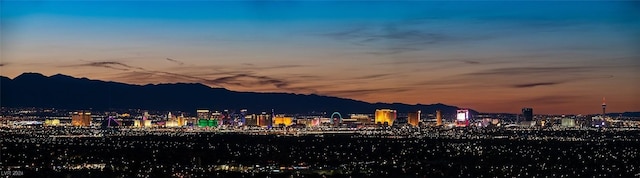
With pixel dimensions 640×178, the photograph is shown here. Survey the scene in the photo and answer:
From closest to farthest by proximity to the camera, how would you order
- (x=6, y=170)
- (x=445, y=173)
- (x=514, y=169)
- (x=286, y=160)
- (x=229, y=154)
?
(x=6, y=170), (x=445, y=173), (x=514, y=169), (x=286, y=160), (x=229, y=154)

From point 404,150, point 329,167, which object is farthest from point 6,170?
point 404,150

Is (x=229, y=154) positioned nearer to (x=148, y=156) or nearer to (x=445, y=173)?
(x=148, y=156)

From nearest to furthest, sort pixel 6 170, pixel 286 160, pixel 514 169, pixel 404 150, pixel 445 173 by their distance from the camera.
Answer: pixel 6 170 → pixel 445 173 → pixel 514 169 → pixel 286 160 → pixel 404 150

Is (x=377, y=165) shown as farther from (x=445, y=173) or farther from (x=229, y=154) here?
(x=229, y=154)

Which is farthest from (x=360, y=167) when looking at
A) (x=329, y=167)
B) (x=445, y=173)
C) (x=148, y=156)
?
(x=148, y=156)

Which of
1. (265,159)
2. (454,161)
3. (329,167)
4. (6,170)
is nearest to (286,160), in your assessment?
(265,159)

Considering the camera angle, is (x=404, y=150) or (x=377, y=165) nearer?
(x=377, y=165)

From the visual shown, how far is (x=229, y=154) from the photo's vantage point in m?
98.7

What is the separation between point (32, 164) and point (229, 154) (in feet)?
81.2

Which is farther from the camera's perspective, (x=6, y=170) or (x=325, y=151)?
(x=325, y=151)

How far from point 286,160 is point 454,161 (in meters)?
15.1

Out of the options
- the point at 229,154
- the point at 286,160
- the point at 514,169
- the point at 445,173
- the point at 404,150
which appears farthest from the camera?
the point at 404,150

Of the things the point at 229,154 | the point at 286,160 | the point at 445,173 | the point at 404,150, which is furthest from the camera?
the point at 404,150

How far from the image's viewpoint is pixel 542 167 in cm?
8075
